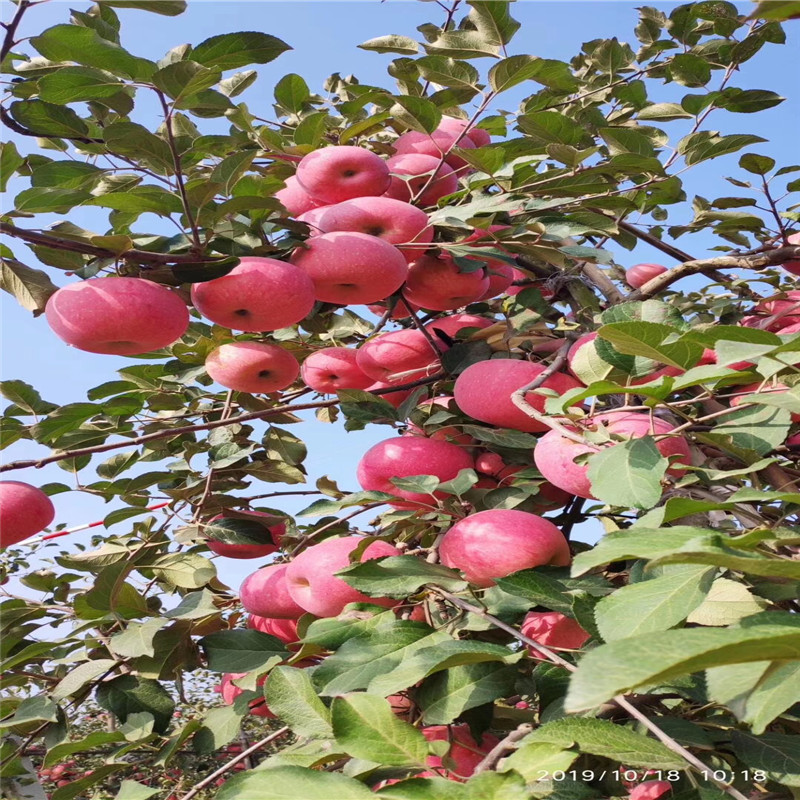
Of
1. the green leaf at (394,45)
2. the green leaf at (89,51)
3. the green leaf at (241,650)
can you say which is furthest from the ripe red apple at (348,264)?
the green leaf at (394,45)

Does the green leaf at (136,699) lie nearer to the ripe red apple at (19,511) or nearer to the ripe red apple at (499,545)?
the ripe red apple at (19,511)

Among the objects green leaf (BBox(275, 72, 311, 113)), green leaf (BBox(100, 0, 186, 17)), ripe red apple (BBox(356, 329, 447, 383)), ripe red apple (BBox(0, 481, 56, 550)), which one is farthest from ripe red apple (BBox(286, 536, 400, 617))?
green leaf (BBox(275, 72, 311, 113))

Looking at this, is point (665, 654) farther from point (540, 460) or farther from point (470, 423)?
point (470, 423)

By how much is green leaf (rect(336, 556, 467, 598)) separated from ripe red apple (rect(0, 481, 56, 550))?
93 cm

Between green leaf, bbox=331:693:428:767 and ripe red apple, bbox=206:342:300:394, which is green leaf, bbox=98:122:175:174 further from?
green leaf, bbox=331:693:428:767

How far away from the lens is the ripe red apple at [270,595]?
4.69 feet

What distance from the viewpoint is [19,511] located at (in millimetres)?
1543

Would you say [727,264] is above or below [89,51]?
below

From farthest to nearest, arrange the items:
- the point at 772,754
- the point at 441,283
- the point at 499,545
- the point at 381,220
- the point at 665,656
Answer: the point at 441,283, the point at 381,220, the point at 499,545, the point at 772,754, the point at 665,656

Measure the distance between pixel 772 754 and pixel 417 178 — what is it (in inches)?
51.2

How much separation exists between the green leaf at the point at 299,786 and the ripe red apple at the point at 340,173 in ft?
3.98

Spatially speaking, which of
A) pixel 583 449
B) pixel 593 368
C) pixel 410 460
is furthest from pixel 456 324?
pixel 583 449

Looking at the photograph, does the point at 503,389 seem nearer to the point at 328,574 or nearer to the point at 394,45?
the point at 328,574

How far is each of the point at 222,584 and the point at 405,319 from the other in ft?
2.73
